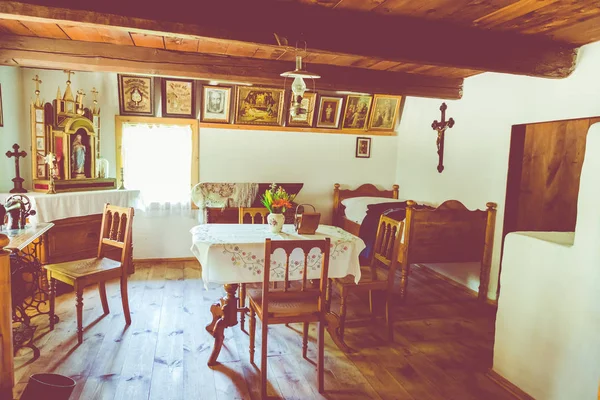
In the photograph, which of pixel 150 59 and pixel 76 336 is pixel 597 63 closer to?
pixel 150 59

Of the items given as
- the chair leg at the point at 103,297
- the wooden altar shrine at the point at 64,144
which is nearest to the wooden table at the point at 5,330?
the chair leg at the point at 103,297

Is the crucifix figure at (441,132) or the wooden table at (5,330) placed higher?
the crucifix figure at (441,132)

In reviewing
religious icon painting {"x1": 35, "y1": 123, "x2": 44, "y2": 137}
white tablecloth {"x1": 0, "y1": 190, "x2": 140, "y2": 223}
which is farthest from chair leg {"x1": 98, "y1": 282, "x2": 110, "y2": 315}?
religious icon painting {"x1": 35, "y1": 123, "x2": 44, "y2": 137}

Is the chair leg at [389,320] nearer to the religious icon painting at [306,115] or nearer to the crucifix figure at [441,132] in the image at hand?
the crucifix figure at [441,132]

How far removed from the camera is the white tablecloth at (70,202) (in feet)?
12.5

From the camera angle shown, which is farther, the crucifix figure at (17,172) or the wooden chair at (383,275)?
the crucifix figure at (17,172)

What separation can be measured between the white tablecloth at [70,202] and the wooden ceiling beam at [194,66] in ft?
4.03

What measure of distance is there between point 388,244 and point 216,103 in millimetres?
2988

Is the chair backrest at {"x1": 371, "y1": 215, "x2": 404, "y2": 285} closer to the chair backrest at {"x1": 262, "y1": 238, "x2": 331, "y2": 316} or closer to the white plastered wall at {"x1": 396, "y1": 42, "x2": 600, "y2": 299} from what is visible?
the chair backrest at {"x1": 262, "y1": 238, "x2": 331, "y2": 316}

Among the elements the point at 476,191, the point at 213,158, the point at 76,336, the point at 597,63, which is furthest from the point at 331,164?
the point at 76,336

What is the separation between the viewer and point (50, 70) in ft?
14.9

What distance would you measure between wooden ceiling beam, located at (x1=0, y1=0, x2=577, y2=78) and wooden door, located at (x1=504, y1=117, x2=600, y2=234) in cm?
77

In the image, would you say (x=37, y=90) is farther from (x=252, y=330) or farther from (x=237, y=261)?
(x=252, y=330)

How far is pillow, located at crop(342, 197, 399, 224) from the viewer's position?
5199 millimetres
